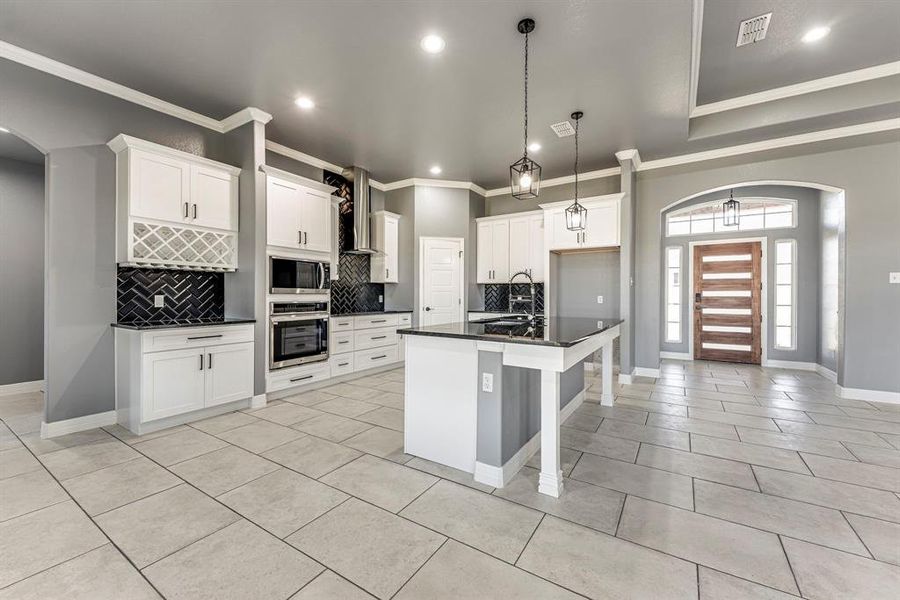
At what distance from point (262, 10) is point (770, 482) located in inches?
177

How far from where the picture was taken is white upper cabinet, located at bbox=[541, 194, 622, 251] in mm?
5145

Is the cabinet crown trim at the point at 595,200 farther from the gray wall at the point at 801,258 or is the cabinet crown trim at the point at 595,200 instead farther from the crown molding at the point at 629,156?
the gray wall at the point at 801,258

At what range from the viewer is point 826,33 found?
2.98 metres

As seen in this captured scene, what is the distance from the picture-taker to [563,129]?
170 inches

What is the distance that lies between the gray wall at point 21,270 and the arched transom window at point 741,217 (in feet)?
28.9

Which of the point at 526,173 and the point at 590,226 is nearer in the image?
the point at 526,173

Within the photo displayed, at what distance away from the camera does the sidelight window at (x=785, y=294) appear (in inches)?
235

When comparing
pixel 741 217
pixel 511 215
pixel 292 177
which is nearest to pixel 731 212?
pixel 741 217

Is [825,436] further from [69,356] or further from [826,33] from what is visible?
[69,356]

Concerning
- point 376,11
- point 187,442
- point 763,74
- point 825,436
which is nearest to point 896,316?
point 825,436

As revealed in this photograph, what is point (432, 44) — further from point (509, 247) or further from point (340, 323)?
point (509, 247)

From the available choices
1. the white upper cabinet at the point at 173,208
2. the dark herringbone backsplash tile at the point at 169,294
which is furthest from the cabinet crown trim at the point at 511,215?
the dark herringbone backsplash tile at the point at 169,294

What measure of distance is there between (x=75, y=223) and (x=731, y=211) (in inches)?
328

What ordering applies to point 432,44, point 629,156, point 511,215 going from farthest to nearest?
point 511,215
point 629,156
point 432,44
